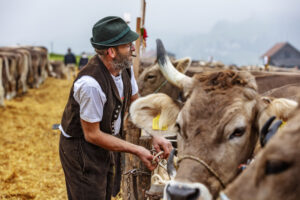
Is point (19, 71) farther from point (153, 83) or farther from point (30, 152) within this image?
point (153, 83)

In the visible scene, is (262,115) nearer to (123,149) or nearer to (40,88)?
(123,149)

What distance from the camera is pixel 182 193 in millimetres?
1794

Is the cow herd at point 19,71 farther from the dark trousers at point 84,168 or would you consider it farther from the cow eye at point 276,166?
the cow eye at point 276,166

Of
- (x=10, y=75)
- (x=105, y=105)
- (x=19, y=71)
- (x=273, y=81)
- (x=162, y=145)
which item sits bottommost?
(x=19, y=71)

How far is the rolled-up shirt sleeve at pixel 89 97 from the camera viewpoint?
2338 mm

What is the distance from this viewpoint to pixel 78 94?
2.39 metres

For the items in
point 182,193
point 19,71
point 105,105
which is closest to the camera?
point 182,193

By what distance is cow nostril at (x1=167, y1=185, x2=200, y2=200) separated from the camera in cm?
179

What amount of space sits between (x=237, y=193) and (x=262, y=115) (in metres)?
0.88

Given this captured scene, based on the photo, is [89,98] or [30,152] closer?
[89,98]

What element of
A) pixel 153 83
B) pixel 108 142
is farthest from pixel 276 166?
pixel 153 83

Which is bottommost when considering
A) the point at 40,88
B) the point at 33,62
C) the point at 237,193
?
the point at 40,88

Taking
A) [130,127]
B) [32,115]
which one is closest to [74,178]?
[130,127]

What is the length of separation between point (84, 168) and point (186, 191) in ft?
3.53
